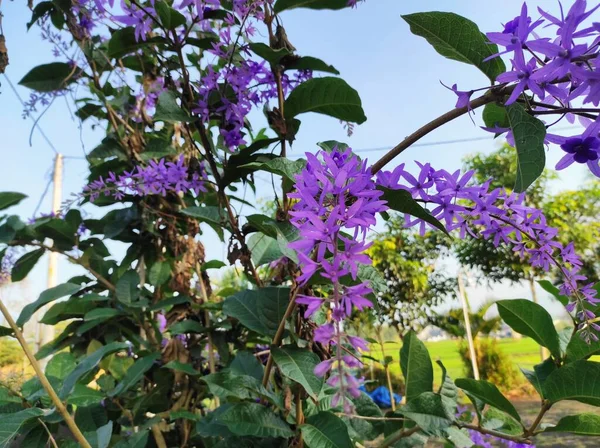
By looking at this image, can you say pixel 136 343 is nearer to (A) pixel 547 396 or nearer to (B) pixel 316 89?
(B) pixel 316 89

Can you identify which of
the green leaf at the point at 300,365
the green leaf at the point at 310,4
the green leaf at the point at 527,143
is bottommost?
the green leaf at the point at 300,365

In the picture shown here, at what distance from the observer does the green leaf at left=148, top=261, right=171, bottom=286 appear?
4.69 ft

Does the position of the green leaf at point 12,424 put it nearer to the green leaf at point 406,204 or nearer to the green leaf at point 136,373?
the green leaf at point 136,373

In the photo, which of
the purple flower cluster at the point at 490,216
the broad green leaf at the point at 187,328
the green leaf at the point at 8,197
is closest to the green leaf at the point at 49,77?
the green leaf at the point at 8,197

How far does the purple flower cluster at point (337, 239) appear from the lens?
1.26ft

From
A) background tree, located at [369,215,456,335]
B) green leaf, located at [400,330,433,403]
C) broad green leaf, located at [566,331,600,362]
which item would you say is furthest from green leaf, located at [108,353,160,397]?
background tree, located at [369,215,456,335]

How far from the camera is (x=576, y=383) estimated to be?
687mm

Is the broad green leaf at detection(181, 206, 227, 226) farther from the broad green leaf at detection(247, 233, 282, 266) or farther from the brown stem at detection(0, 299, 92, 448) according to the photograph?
the brown stem at detection(0, 299, 92, 448)

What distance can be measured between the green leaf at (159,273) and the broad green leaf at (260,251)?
599 millimetres

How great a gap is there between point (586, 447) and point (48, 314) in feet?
15.7

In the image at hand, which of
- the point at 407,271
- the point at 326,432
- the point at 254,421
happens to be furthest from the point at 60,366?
the point at 407,271

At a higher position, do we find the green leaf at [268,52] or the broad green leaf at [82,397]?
the green leaf at [268,52]

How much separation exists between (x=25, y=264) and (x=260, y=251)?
1.15m

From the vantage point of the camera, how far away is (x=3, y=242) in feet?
4.90
